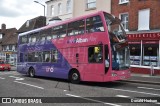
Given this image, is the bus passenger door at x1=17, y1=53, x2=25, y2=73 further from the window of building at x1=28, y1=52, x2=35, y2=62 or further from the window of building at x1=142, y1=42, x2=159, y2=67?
the window of building at x1=142, y1=42, x2=159, y2=67

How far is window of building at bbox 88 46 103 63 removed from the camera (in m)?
15.4

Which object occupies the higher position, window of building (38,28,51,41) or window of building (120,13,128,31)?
window of building (120,13,128,31)

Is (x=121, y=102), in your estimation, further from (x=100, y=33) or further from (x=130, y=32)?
(x=130, y=32)

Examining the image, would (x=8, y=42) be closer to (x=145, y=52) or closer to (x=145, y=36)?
(x=145, y=52)

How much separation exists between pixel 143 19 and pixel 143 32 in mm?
1391

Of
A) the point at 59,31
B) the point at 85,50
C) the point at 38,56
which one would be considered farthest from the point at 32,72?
the point at 85,50

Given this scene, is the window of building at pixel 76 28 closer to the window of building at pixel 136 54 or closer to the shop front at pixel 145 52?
the shop front at pixel 145 52

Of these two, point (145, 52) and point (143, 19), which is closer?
point (145, 52)

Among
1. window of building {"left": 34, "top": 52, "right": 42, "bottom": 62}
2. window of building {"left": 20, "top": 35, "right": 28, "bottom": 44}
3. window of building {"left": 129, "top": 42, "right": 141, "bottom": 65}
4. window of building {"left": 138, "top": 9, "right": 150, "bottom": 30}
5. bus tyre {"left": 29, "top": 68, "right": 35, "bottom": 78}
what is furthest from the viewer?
window of building {"left": 129, "top": 42, "right": 141, "bottom": 65}

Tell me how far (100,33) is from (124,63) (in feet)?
7.46

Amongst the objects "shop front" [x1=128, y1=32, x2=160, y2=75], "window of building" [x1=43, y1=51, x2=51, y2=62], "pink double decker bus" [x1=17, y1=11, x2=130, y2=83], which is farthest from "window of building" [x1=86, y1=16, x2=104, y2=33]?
"shop front" [x1=128, y1=32, x2=160, y2=75]

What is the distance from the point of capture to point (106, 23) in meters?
15.4

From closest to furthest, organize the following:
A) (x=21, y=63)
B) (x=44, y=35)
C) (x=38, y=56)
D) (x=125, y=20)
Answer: (x=44, y=35), (x=38, y=56), (x=21, y=63), (x=125, y=20)

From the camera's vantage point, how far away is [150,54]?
84.4 ft
